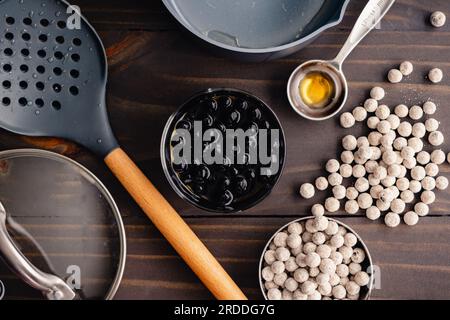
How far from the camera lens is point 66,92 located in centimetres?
78

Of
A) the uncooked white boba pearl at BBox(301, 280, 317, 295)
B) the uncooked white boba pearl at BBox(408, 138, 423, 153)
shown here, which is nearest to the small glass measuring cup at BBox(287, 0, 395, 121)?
the uncooked white boba pearl at BBox(408, 138, 423, 153)

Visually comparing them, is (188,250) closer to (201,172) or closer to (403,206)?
(201,172)

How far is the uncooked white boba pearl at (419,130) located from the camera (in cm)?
81

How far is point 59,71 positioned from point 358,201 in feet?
1.36

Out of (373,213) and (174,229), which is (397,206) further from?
(174,229)

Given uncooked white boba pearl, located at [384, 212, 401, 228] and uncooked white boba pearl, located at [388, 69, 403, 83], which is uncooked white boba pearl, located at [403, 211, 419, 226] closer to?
uncooked white boba pearl, located at [384, 212, 401, 228]

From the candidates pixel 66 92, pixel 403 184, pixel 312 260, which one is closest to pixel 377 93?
pixel 403 184

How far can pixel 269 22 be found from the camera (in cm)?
80

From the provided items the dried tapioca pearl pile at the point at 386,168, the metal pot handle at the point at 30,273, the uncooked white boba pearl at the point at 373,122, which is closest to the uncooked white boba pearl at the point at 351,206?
the dried tapioca pearl pile at the point at 386,168

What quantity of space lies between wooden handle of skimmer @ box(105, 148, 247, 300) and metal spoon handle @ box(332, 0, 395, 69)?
281 millimetres

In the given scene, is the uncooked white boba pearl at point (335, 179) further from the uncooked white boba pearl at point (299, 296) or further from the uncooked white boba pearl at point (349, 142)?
the uncooked white boba pearl at point (299, 296)

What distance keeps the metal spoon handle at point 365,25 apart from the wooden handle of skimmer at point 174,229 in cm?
28

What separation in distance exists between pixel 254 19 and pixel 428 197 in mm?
319
